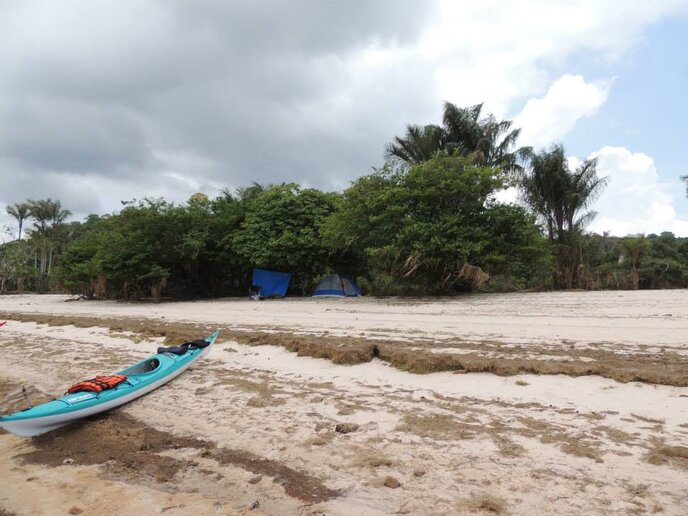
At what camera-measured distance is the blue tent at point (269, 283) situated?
2636cm

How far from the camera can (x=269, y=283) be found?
87.3ft

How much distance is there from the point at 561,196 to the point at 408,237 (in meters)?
14.4

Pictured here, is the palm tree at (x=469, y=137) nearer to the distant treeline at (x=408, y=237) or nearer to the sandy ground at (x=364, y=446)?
the distant treeline at (x=408, y=237)

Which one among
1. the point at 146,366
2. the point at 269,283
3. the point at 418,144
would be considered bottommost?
the point at 146,366

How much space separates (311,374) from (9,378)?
6.02 m

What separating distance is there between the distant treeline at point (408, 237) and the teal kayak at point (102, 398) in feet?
41.7

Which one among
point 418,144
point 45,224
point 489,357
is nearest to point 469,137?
point 418,144

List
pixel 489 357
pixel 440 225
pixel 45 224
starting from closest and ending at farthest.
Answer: pixel 489 357
pixel 440 225
pixel 45 224

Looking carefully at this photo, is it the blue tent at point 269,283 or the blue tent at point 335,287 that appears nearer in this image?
the blue tent at point 269,283

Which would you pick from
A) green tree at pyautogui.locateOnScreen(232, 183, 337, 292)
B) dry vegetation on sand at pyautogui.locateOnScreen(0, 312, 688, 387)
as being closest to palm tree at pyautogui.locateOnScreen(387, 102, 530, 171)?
green tree at pyautogui.locateOnScreen(232, 183, 337, 292)

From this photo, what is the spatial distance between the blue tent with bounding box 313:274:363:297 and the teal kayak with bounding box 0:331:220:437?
62.0ft

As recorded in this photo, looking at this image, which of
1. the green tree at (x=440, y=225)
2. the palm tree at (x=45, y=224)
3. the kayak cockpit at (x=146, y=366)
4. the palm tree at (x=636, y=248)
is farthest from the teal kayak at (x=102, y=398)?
the palm tree at (x=45, y=224)

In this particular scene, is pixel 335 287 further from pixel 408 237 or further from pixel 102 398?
pixel 102 398

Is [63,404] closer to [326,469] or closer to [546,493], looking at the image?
[326,469]
